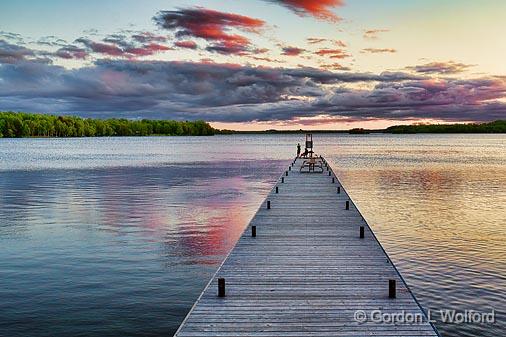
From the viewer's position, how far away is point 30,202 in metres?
34.7

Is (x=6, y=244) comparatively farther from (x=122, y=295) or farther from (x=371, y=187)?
(x=371, y=187)

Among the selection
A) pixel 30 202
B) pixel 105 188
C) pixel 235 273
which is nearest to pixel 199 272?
pixel 235 273

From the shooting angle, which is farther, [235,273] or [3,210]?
[3,210]

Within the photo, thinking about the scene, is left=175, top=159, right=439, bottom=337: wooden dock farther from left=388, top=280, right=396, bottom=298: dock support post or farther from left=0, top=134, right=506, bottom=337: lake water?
left=0, top=134, right=506, bottom=337: lake water

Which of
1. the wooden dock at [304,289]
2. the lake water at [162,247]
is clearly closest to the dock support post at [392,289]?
the wooden dock at [304,289]

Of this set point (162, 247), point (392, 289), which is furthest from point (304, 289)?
point (162, 247)

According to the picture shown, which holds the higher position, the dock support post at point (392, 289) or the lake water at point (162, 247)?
the dock support post at point (392, 289)

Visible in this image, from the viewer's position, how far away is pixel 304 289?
11.9 meters

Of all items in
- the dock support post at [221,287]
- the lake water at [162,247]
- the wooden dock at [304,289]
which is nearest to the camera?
the wooden dock at [304,289]

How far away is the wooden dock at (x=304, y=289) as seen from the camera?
31.6ft

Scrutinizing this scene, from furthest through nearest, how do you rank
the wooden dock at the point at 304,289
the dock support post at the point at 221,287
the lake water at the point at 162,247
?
the lake water at the point at 162,247 → the dock support post at the point at 221,287 → the wooden dock at the point at 304,289

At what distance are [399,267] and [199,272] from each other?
22.3 ft

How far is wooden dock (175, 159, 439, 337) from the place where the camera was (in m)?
9.62

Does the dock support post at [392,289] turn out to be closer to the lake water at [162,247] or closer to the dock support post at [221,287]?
the lake water at [162,247]
